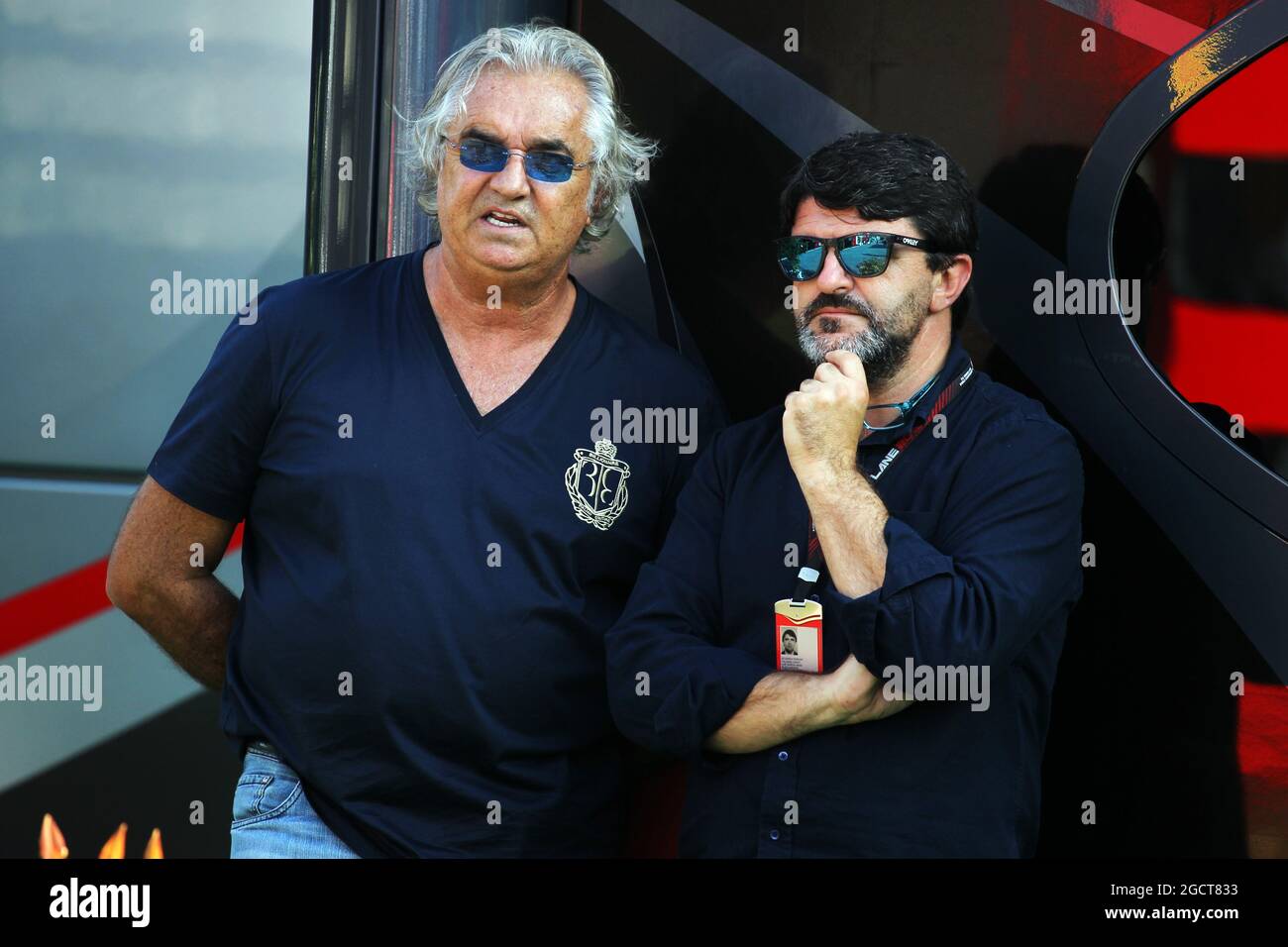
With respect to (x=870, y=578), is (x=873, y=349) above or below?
above

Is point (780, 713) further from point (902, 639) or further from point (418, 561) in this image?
point (418, 561)

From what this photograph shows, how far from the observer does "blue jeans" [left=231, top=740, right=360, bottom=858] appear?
1995mm

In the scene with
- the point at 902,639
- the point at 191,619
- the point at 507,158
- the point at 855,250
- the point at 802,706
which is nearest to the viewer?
the point at 902,639

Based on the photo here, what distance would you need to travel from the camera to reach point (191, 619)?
2.19m

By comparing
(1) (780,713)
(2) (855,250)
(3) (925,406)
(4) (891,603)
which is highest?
(2) (855,250)

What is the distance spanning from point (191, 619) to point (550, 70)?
102 cm

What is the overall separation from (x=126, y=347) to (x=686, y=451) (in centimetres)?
110

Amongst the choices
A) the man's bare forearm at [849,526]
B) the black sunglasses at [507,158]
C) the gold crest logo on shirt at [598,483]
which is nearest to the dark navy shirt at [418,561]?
the gold crest logo on shirt at [598,483]

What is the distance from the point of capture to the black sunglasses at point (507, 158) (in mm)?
1999

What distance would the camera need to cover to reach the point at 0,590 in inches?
99.3

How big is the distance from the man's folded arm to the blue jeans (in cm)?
81

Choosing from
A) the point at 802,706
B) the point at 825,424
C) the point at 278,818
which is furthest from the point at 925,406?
the point at 278,818

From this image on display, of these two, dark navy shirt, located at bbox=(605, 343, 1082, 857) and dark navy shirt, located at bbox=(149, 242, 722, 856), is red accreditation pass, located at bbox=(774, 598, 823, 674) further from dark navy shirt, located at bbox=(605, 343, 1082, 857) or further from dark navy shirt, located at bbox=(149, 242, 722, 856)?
dark navy shirt, located at bbox=(149, 242, 722, 856)
